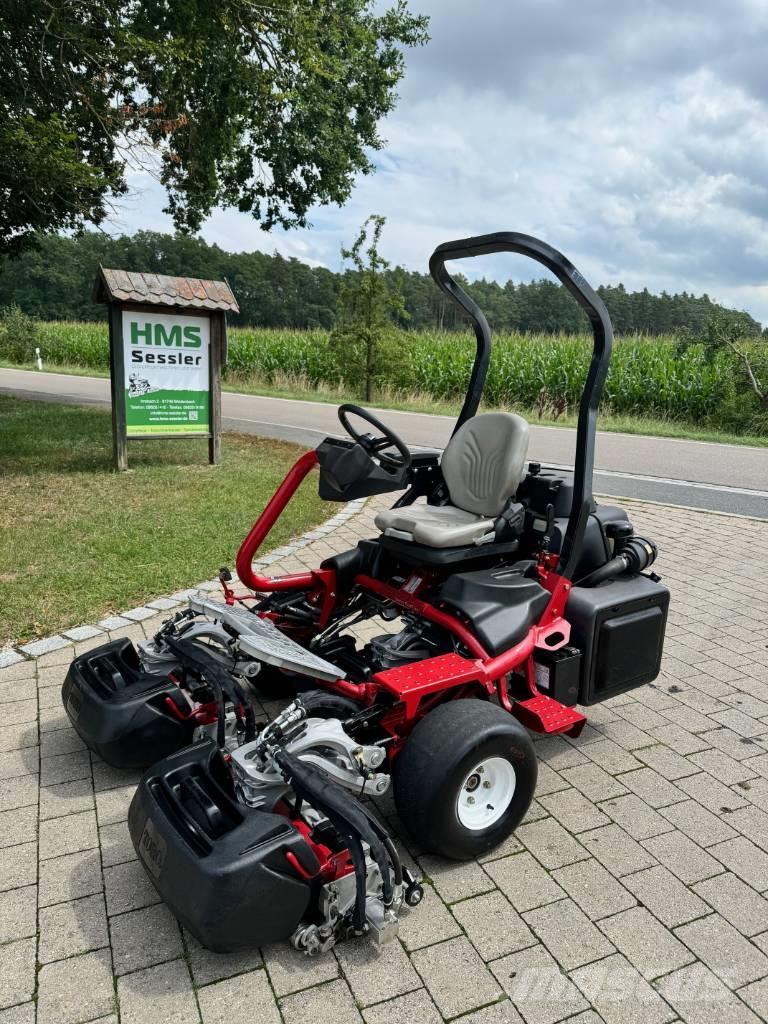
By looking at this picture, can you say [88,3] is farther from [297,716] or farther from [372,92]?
[297,716]

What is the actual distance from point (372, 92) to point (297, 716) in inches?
537

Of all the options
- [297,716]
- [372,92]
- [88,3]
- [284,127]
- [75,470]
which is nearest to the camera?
[297,716]

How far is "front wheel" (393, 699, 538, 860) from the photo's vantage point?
2424 millimetres

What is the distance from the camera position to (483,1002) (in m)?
2.06

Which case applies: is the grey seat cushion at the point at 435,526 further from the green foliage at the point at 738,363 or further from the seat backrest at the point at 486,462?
the green foliage at the point at 738,363

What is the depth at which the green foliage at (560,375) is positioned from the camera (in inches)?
653

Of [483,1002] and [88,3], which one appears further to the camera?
[88,3]

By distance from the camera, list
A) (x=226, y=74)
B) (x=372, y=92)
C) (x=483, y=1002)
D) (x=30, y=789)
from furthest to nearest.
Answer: (x=372, y=92) → (x=226, y=74) → (x=30, y=789) → (x=483, y=1002)

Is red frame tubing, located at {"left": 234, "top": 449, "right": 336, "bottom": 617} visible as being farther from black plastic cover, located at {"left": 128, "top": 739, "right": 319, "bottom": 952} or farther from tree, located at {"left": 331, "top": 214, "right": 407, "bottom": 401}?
tree, located at {"left": 331, "top": 214, "right": 407, "bottom": 401}

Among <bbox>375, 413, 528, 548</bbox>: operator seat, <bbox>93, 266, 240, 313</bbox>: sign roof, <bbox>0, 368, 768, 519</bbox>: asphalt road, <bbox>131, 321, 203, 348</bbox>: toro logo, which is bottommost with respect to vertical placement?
<bbox>0, 368, 768, 519</bbox>: asphalt road

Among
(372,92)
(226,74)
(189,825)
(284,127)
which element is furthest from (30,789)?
(372,92)

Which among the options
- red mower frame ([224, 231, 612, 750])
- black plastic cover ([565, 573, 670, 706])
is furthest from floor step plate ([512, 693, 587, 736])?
black plastic cover ([565, 573, 670, 706])

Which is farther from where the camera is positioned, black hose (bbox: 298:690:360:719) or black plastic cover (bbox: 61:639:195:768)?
black plastic cover (bbox: 61:639:195:768)

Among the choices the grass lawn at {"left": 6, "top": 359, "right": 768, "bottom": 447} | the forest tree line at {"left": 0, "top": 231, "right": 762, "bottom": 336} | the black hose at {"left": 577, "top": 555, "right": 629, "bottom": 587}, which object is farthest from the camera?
the forest tree line at {"left": 0, "top": 231, "right": 762, "bottom": 336}
